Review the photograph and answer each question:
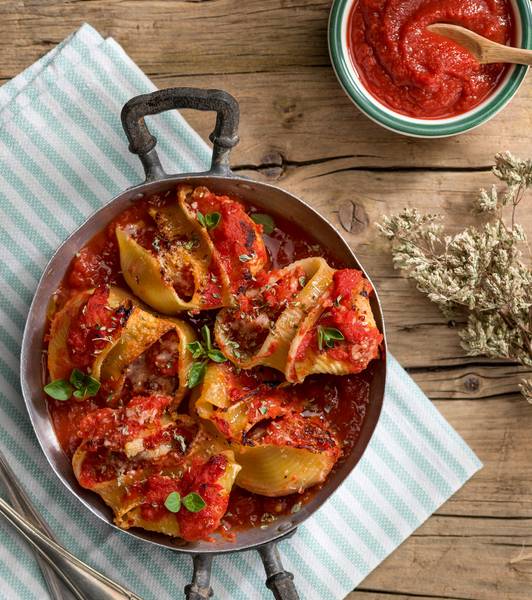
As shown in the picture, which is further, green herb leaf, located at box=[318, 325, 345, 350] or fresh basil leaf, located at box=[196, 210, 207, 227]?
fresh basil leaf, located at box=[196, 210, 207, 227]

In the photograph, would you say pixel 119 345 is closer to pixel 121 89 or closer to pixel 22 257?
pixel 22 257

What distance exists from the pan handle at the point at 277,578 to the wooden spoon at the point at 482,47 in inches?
86.6

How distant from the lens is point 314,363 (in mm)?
3053

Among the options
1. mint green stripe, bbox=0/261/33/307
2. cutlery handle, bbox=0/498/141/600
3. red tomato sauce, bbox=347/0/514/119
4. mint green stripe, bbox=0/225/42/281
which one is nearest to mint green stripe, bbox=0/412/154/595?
cutlery handle, bbox=0/498/141/600

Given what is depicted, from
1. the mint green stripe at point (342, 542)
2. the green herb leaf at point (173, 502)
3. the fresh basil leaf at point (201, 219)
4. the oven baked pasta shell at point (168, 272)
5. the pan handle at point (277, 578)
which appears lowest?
the mint green stripe at point (342, 542)

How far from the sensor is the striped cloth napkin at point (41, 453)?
11.4 ft

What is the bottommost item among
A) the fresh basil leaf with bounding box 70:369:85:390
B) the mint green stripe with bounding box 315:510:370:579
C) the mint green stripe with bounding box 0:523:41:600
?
the mint green stripe with bounding box 315:510:370:579

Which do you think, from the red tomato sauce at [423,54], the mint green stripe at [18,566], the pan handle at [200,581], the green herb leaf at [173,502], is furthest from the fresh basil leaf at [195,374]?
the red tomato sauce at [423,54]

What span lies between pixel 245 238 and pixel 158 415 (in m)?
0.78

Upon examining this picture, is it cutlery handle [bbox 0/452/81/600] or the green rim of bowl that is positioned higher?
the green rim of bowl

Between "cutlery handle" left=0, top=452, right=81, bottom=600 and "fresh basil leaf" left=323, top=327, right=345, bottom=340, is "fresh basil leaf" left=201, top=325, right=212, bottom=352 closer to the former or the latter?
"fresh basil leaf" left=323, top=327, right=345, bottom=340

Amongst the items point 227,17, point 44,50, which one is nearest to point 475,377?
point 227,17

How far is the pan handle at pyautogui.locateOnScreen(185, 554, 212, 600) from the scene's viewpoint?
120 inches

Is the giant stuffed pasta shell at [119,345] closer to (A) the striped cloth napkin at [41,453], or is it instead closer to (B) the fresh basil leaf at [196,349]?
(B) the fresh basil leaf at [196,349]
